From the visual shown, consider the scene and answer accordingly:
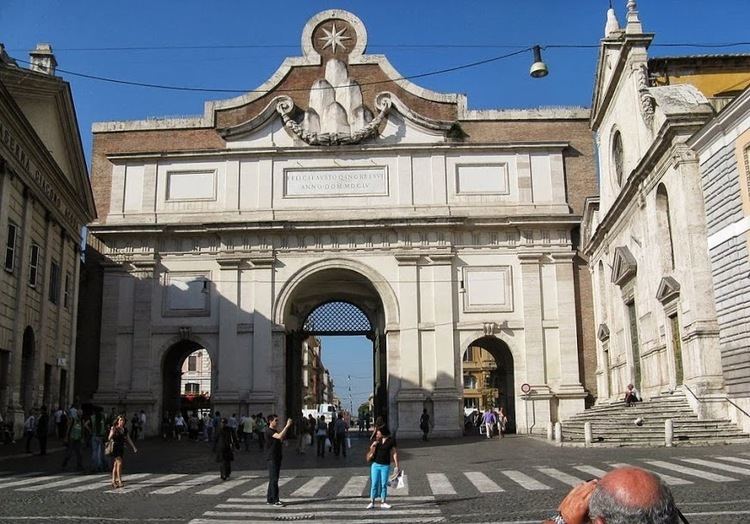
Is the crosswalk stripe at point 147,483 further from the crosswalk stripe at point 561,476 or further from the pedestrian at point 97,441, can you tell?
the crosswalk stripe at point 561,476

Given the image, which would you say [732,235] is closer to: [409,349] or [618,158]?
[618,158]

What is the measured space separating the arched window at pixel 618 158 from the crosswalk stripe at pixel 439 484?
630 inches

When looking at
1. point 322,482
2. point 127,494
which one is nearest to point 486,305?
point 322,482

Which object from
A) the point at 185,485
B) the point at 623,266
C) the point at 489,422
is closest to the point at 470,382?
the point at 489,422

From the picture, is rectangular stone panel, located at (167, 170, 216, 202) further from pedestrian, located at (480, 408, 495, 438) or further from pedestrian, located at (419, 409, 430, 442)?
pedestrian, located at (480, 408, 495, 438)

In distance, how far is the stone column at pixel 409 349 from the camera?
1254 inches

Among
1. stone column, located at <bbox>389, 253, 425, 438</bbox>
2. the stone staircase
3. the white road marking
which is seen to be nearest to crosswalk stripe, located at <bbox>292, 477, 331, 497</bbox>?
the white road marking

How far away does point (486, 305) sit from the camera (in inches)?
1314

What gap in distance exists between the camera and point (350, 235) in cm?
3378

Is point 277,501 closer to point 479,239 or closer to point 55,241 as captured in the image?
point 55,241

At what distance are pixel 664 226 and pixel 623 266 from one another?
392 cm

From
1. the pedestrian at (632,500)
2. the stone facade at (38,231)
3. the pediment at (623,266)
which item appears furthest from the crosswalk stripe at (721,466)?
the stone facade at (38,231)

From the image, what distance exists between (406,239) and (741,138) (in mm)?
16325

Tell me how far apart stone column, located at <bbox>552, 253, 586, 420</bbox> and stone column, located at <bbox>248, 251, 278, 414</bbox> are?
10935 millimetres
